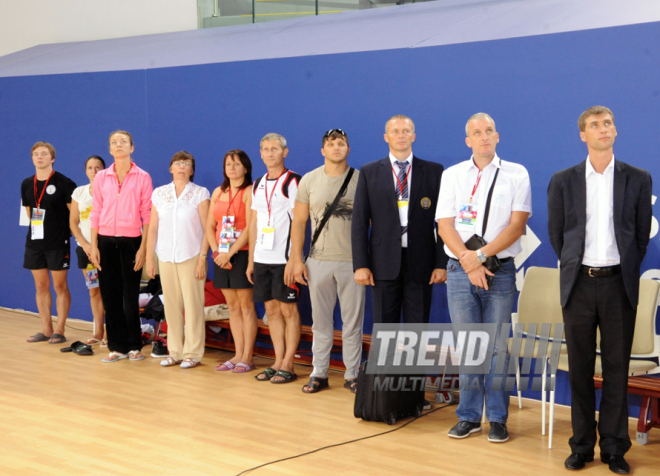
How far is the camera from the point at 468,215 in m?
3.73

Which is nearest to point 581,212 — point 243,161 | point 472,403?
point 472,403

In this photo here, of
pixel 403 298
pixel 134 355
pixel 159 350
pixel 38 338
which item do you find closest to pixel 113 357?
pixel 134 355

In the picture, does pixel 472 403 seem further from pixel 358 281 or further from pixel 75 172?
pixel 75 172

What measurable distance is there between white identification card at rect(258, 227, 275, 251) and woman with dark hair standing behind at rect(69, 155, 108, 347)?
1.81 metres

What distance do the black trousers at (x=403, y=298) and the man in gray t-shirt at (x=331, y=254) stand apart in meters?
0.41

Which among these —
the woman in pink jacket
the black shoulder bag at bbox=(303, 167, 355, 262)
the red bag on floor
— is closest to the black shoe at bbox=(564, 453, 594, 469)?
the black shoulder bag at bbox=(303, 167, 355, 262)

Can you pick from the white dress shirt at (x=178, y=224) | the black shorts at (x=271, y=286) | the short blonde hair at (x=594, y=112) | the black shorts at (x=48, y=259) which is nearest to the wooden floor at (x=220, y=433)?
the black shorts at (x=271, y=286)

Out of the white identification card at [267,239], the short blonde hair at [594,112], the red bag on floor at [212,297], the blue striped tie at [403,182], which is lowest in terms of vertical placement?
the red bag on floor at [212,297]

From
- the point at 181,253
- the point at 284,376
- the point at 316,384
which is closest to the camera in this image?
the point at 316,384

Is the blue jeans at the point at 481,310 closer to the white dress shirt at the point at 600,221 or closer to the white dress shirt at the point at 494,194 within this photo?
the white dress shirt at the point at 494,194

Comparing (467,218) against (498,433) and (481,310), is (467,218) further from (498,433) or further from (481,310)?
(498,433)

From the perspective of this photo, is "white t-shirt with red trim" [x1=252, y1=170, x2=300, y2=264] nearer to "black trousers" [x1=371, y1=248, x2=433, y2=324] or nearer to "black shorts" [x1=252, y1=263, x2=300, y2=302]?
"black shorts" [x1=252, y1=263, x2=300, y2=302]

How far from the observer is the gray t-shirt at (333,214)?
4582 millimetres

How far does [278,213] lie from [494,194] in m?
1.77
